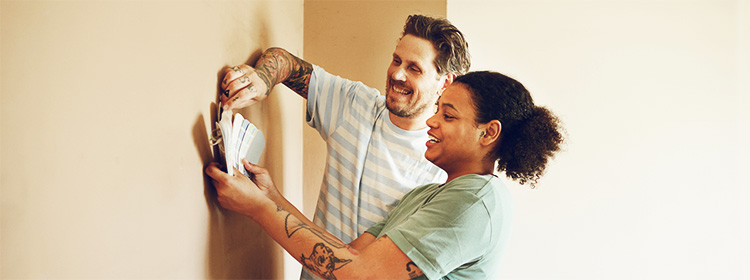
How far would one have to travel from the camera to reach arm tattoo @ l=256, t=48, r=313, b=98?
4.97 ft

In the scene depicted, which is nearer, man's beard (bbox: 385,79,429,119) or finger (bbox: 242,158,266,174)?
finger (bbox: 242,158,266,174)

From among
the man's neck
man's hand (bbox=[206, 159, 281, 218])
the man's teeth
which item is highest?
the man's teeth

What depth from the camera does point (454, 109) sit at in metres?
1.30

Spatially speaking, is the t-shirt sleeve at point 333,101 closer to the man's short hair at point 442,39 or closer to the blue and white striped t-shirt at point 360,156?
the blue and white striped t-shirt at point 360,156

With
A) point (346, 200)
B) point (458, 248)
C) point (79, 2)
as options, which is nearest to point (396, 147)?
point (346, 200)

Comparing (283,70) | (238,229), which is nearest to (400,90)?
(283,70)

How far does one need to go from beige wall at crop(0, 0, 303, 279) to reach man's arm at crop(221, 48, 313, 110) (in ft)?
0.15

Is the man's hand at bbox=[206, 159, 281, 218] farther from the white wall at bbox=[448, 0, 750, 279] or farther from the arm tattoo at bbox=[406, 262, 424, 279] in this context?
the white wall at bbox=[448, 0, 750, 279]

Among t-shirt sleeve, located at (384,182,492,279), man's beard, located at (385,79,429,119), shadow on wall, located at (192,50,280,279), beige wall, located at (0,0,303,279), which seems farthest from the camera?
man's beard, located at (385,79,429,119)

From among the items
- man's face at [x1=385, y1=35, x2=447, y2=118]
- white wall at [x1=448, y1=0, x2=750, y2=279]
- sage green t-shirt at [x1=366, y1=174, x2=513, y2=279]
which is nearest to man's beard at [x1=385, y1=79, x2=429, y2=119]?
man's face at [x1=385, y1=35, x2=447, y2=118]

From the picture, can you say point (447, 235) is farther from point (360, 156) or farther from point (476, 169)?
point (360, 156)

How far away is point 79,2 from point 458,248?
2.46ft

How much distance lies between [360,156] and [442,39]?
0.43 meters

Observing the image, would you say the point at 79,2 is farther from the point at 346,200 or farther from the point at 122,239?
the point at 346,200
